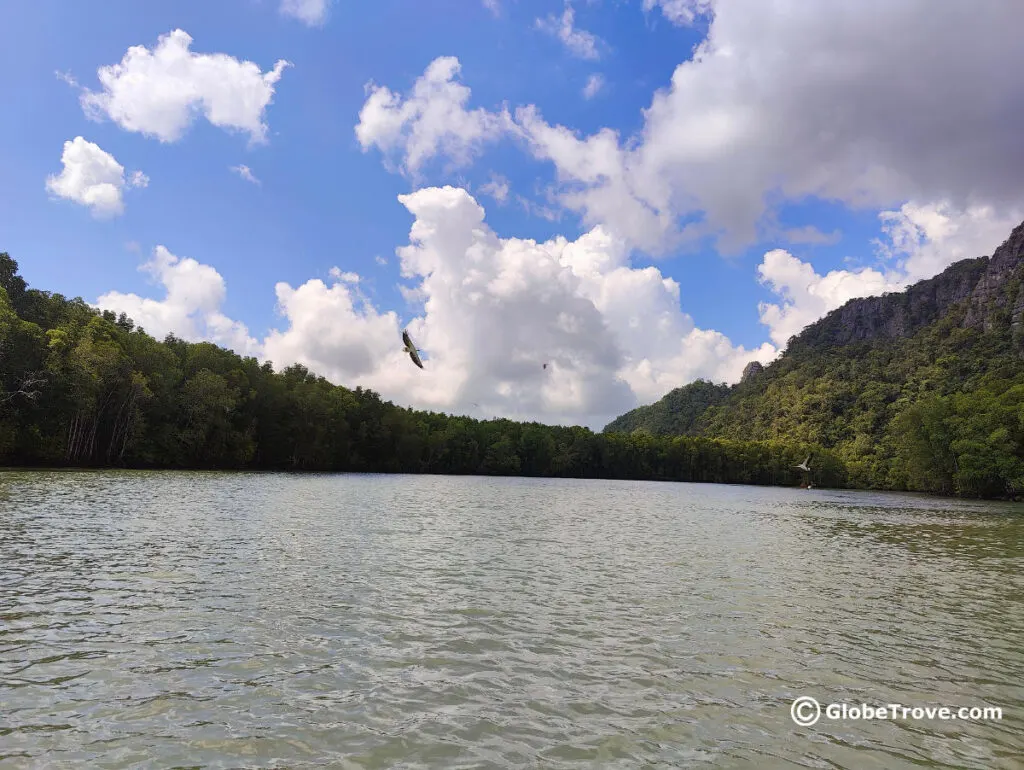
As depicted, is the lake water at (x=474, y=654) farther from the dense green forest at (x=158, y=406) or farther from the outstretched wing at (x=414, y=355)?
the dense green forest at (x=158, y=406)

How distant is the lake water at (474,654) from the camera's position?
8953 mm

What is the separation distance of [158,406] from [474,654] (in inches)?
3863

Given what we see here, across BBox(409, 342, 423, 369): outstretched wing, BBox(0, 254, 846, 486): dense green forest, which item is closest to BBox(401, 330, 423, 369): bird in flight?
BBox(409, 342, 423, 369): outstretched wing

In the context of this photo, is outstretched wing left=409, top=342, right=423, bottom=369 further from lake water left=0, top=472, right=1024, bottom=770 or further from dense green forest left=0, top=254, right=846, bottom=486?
dense green forest left=0, top=254, right=846, bottom=486

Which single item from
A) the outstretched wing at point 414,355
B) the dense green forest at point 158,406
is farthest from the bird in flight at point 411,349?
the dense green forest at point 158,406

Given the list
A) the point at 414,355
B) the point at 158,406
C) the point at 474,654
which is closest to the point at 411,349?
the point at 414,355

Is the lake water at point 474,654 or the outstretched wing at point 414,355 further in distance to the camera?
the outstretched wing at point 414,355

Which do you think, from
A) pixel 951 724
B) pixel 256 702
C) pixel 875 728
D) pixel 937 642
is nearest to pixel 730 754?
pixel 875 728

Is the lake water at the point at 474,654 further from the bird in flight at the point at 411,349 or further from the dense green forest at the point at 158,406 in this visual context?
the dense green forest at the point at 158,406

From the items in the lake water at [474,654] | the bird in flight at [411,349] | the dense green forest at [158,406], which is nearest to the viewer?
the lake water at [474,654]

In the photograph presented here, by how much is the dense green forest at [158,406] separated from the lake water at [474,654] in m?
56.5

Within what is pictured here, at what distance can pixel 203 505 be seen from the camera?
41.8m

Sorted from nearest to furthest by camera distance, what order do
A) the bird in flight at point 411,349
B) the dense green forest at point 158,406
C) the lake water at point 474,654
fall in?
the lake water at point 474,654 < the bird in flight at point 411,349 < the dense green forest at point 158,406

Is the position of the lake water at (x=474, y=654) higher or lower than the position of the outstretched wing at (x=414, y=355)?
lower
